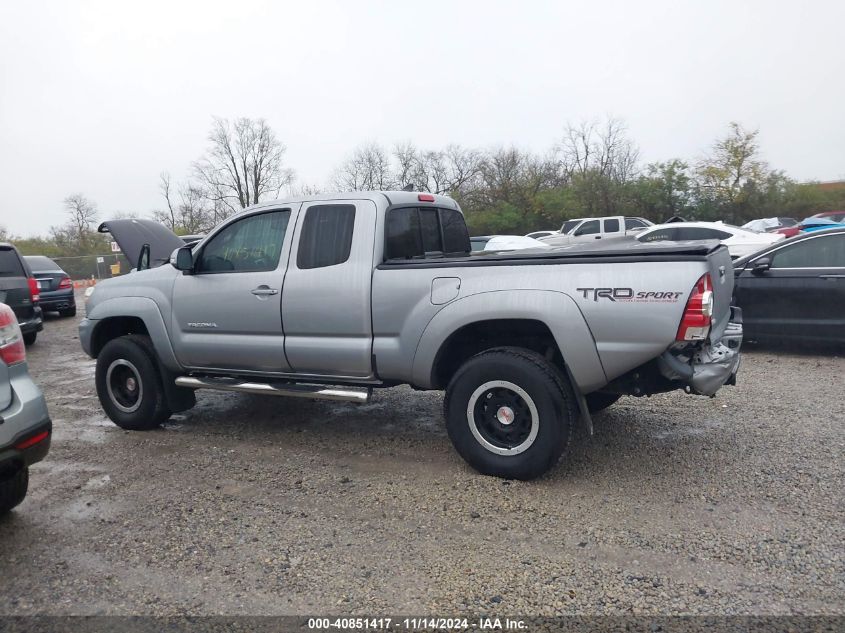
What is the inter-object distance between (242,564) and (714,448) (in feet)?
11.6

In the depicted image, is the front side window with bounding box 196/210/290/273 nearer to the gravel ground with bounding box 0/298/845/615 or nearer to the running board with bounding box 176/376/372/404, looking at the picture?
the running board with bounding box 176/376/372/404

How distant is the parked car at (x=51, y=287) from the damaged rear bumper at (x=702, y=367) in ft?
49.3

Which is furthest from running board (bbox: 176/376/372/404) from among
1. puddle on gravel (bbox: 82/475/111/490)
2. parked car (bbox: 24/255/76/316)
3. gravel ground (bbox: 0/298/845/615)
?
parked car (bbox: 24/255/76/316)

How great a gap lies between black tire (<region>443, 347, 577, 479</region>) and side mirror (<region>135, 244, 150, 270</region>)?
4304 millimetres

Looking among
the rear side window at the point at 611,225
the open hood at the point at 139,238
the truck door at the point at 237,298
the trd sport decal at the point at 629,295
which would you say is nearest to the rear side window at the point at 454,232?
the truck door at the point at 237,298

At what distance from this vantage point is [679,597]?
289 centimetres

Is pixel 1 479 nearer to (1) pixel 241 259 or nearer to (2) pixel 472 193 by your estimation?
(1) pixel 241 259

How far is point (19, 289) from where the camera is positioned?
10.2m

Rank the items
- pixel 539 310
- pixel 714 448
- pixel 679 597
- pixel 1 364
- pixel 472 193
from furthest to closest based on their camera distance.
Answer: pixel 472 193 < pixel 714 448 < pixel 539 310 < pixel 1 364 < pixel 679 597

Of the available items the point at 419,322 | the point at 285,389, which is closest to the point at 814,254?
the point at 419,322

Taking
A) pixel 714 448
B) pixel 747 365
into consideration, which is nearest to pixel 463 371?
pixel 714 448

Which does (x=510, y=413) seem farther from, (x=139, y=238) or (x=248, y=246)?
(x=139, y=238)

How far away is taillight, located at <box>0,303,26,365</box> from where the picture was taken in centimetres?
357

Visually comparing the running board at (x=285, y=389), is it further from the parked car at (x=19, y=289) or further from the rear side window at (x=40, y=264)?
the rear side window at (x=40, y=264)
